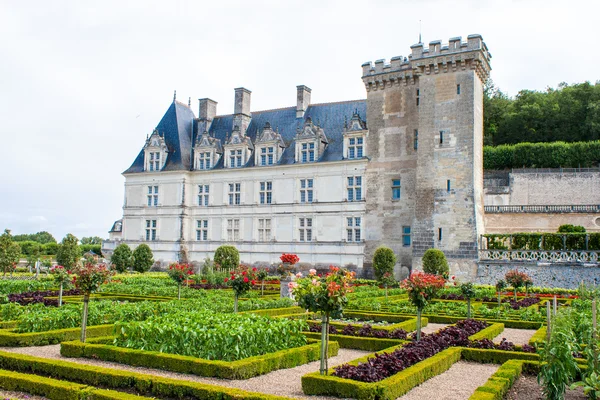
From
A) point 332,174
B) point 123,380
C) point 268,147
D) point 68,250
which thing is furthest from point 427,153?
point 123,380

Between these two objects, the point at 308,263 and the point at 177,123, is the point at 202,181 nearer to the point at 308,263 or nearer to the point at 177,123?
the point at 177,123

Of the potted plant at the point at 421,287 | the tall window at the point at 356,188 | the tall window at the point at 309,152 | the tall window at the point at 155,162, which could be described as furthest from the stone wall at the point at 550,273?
the tall window at the point at 155,162

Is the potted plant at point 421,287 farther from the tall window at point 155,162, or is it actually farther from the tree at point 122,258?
the tall window at point 155,162

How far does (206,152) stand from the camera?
124 feet

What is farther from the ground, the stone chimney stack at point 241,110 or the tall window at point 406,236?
the stone chimney stack at point 241,110

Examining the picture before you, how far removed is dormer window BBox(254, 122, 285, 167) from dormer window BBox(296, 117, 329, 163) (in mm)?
1549

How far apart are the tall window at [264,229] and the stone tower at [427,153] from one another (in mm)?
6416

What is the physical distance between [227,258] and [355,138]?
9899mm

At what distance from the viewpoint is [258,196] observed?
117 ft

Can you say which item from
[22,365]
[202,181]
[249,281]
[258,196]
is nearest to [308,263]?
[258,196]

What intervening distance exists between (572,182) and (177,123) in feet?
93.2

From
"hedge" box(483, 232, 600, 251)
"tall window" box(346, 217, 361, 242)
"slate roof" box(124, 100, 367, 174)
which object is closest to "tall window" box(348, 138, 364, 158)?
"slate roof" box(124, 100, 367, 174)

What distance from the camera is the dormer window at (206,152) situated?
123ft

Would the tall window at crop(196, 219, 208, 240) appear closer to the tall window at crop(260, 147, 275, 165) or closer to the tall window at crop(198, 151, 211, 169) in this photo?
the tall window at crop(198, 151, 211, 169)
